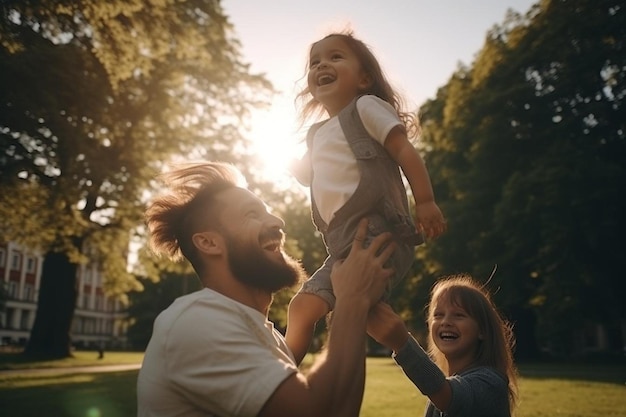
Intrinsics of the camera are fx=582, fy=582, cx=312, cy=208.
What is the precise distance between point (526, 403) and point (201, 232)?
11732 mm

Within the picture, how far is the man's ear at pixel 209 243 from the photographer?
276 centimetres

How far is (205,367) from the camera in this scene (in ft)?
7.41

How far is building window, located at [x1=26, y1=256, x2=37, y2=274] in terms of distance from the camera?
70269 millimetres

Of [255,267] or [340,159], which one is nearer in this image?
[255,267]

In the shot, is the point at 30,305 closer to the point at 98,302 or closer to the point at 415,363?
the point at 98,302

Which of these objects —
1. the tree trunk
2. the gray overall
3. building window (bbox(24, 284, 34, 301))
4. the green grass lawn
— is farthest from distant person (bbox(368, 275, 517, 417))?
building window (bbox(24, 284, 34, 301))

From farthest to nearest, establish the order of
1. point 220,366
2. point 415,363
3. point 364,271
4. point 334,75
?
point 334,75, point 415,363, point 364,271, point 220,366

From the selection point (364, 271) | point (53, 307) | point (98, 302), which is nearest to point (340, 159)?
point (364, 271)

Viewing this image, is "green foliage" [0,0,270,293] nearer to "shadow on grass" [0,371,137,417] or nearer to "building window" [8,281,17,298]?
"shadow on grass" [0,371,137,417]

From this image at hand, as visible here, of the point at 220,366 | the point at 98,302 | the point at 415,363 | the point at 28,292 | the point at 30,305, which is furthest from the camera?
the point at 98,302

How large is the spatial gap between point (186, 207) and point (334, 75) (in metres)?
1.13

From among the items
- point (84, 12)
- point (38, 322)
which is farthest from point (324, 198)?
point (38, 322)

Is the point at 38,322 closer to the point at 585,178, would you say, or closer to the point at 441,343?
the point at 585,178

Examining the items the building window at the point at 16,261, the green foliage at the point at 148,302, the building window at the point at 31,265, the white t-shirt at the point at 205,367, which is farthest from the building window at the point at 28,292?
the white t-shirt at the point at 205,367
